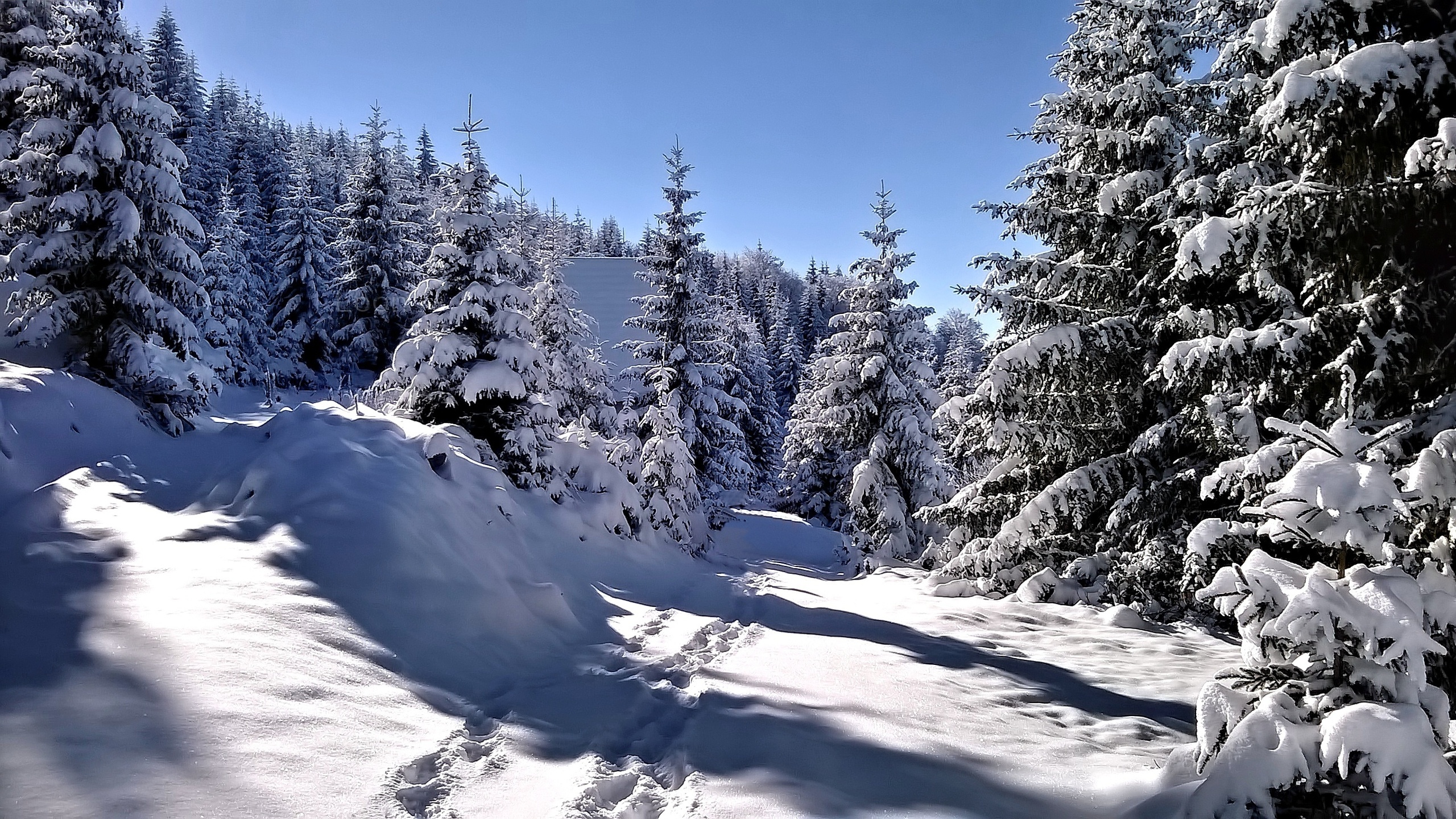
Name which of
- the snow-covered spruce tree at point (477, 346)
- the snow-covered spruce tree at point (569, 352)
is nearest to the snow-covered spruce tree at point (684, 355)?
the snow-covered spruce tree at point (569, 352)

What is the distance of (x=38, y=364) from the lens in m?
14.0

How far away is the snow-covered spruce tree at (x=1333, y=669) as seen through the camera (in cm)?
302

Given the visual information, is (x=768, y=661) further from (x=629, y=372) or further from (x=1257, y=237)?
(x=629, y=372)

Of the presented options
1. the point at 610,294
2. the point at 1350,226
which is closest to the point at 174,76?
the point at 610,294

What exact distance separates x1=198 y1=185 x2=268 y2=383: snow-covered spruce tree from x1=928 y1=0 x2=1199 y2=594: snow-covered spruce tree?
91.8 feet

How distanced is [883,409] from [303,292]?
32.4 metres

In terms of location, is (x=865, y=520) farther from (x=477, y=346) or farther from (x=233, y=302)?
(x=233, y=302)

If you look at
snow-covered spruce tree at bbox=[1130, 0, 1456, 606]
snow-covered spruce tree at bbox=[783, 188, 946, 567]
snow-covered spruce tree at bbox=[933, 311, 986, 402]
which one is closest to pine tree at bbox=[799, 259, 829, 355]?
snow-covered spruce tree at bbox=[933, 311, 986, 402]

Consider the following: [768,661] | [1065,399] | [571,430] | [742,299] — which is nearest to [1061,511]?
[1065,399]

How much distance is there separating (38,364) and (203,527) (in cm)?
1077

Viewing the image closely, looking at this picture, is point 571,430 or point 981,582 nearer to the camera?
point 981,582

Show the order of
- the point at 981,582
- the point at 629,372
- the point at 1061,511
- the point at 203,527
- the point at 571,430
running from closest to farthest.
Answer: the point at 203,527 < the point at 1061,511 < the point at 981,582 < the point at 571,430 < the point at 629,372

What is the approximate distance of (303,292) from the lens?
37000mm

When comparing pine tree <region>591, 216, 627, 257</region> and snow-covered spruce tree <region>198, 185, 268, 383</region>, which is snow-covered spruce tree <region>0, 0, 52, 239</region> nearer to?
snow-covered spruce tree <region>198, 185, 268, 383</region>
